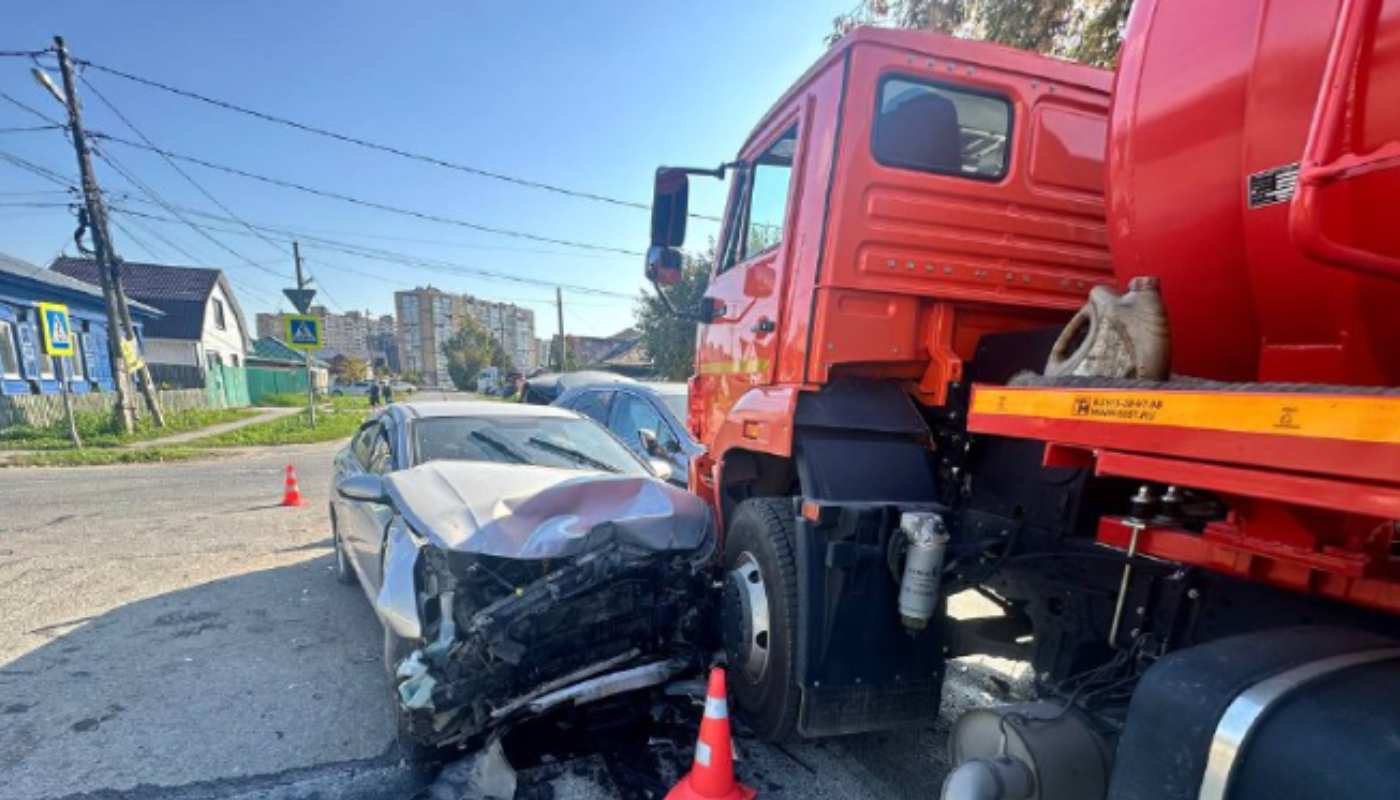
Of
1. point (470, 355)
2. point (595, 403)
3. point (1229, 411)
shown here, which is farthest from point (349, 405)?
point (1229, 411)

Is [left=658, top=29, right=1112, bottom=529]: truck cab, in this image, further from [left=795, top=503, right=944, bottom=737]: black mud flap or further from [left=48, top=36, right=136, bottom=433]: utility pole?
[left=48, top=36, right=136, bottom=433]: utility pole

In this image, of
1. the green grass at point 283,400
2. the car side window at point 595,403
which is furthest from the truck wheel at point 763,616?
the green grass at point 283,400

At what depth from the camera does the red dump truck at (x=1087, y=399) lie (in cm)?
110

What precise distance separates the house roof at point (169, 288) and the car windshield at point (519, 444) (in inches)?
1302

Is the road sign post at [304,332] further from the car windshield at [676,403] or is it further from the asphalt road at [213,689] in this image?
the car windshield at [676,403]

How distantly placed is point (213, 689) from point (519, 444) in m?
2.01

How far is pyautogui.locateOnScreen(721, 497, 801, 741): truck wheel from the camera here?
2494 mm

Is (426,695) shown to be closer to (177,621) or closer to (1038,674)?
(1038,674)

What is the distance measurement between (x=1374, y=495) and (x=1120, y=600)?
36.6 inches

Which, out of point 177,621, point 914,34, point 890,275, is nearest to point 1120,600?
point 890,275

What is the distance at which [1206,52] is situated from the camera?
4.60 ft

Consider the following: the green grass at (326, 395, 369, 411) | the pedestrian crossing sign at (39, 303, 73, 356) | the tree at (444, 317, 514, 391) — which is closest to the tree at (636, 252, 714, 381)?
the green grass at (326, 395, 369, 411)

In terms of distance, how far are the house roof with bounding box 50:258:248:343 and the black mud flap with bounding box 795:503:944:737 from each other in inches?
1409

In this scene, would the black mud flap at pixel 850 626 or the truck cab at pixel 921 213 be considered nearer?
the black mud flap at pixel 850 626
